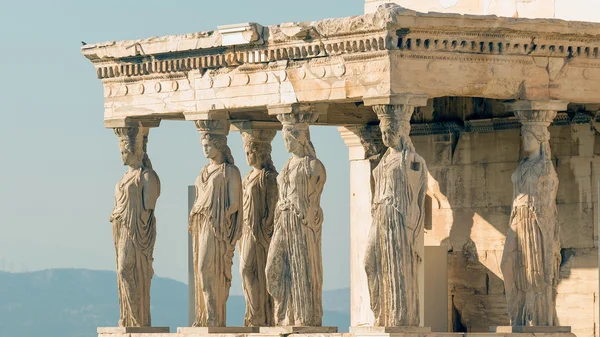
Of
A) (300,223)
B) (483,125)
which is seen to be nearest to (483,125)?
(483,125)

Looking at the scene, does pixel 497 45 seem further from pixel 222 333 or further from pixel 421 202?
pixel 222 333

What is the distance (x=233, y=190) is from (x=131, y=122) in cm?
199

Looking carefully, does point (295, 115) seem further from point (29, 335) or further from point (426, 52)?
point (29, 335)

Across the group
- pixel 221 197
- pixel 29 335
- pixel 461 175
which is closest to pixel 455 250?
pixel 461 175

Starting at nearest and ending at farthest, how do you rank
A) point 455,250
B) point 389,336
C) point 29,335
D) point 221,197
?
point 389,336 < point 221,197 < point 455,250 < point 29,335

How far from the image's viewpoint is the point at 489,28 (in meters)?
36.8

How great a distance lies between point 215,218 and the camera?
3931cm

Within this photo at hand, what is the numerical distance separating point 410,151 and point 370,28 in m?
1.62

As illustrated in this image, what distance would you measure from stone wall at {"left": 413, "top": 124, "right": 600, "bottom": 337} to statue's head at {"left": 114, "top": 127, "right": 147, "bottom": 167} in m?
4.20

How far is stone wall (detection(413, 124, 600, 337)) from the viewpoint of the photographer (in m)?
40.3

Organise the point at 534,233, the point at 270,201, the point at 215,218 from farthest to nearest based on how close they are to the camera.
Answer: the point at 270,201, the point at 215,218, the point at 534,233

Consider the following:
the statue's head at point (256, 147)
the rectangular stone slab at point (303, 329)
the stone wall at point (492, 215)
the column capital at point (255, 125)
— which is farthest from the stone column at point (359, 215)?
the rectangular stone slab at point (303, 329)

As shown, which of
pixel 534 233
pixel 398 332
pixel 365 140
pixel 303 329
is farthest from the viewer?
pixel 365 140

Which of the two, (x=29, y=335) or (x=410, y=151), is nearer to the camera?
(x=410, y=151)
